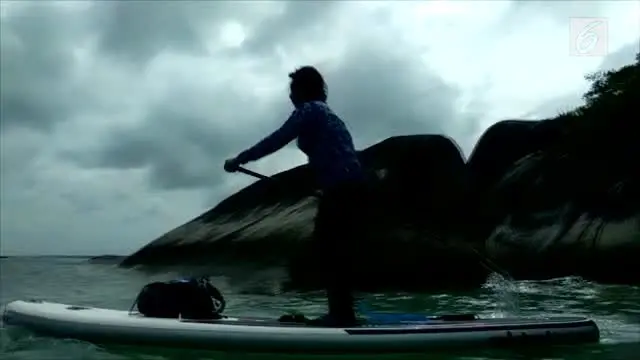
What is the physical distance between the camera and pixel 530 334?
6574mm

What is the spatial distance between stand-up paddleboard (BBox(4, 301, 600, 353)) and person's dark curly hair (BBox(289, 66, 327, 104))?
1.98 metres

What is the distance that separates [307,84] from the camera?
6703 mm

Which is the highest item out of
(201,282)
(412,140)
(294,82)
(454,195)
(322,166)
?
(412,140)

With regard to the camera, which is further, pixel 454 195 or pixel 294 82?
pixel 454 195

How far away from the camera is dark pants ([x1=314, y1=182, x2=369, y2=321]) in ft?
21.3

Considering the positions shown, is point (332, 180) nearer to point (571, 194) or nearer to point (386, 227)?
point (386, 227)

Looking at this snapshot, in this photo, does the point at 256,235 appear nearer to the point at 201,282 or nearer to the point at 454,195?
the point at 454,195

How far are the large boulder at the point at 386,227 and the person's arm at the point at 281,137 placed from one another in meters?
10.0

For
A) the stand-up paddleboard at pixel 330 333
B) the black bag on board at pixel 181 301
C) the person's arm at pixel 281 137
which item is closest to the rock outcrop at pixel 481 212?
the black bag on board at pixel 181 301

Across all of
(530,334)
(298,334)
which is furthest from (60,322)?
(530,334)

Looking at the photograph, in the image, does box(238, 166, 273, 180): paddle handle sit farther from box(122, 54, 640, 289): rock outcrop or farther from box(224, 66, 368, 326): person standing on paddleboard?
box(122, 54, 640, 289): rock outcrop

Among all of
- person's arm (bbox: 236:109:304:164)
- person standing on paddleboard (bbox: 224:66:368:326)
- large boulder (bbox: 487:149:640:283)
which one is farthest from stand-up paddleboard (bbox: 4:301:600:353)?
large boulder (bbox: 487:149:640:283)

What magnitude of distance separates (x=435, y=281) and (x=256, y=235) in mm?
5255

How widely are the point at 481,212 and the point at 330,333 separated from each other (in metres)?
15.8
